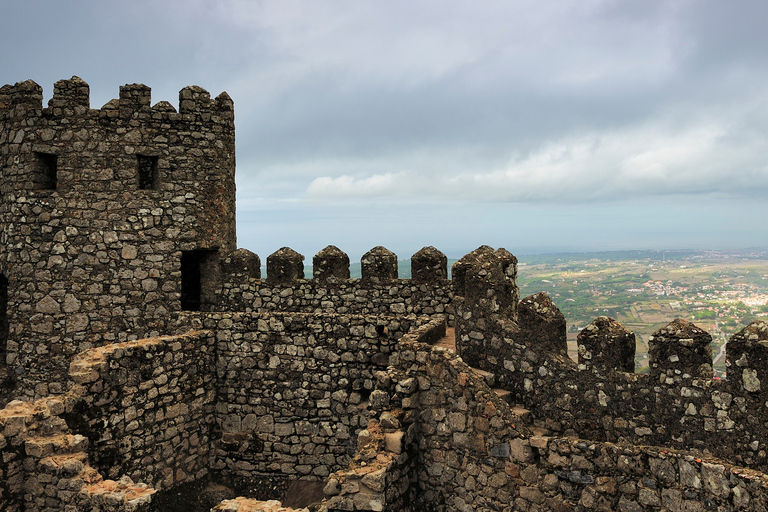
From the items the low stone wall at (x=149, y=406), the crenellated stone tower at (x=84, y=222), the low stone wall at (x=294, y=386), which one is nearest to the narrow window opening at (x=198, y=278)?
the crenellated stone tower at (x=84, y=222)

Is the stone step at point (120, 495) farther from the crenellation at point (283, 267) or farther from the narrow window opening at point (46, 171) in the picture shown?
the narrow window opening at point (46, 171)

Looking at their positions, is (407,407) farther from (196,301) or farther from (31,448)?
(196,301)

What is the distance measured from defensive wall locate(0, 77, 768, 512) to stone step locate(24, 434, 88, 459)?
0.10 ft

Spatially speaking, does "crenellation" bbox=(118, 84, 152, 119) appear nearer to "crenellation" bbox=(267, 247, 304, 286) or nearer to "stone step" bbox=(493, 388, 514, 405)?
"crenellation" bbox=(267, 247, 304, 286)

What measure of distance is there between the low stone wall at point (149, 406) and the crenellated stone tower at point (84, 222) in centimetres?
130

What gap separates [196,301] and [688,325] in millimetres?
9243

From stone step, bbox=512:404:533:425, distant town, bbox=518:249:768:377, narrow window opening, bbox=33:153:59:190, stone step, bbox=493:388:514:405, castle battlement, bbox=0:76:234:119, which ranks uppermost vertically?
castle battlement, bbox=0:76:234:119

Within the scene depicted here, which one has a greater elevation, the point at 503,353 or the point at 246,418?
the point at 503,353

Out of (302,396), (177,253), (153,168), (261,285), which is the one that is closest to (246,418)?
(302,396)

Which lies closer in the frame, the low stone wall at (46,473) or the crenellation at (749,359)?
the crenellation at (749,359)

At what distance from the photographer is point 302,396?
9.06m

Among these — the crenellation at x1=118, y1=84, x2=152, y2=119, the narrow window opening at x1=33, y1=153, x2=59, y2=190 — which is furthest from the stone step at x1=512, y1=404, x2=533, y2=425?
the narrow window opening at x1=33, y1=153, x2=59, y2=190

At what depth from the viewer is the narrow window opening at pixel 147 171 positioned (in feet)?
33.0

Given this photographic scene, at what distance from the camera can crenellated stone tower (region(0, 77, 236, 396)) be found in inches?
379
